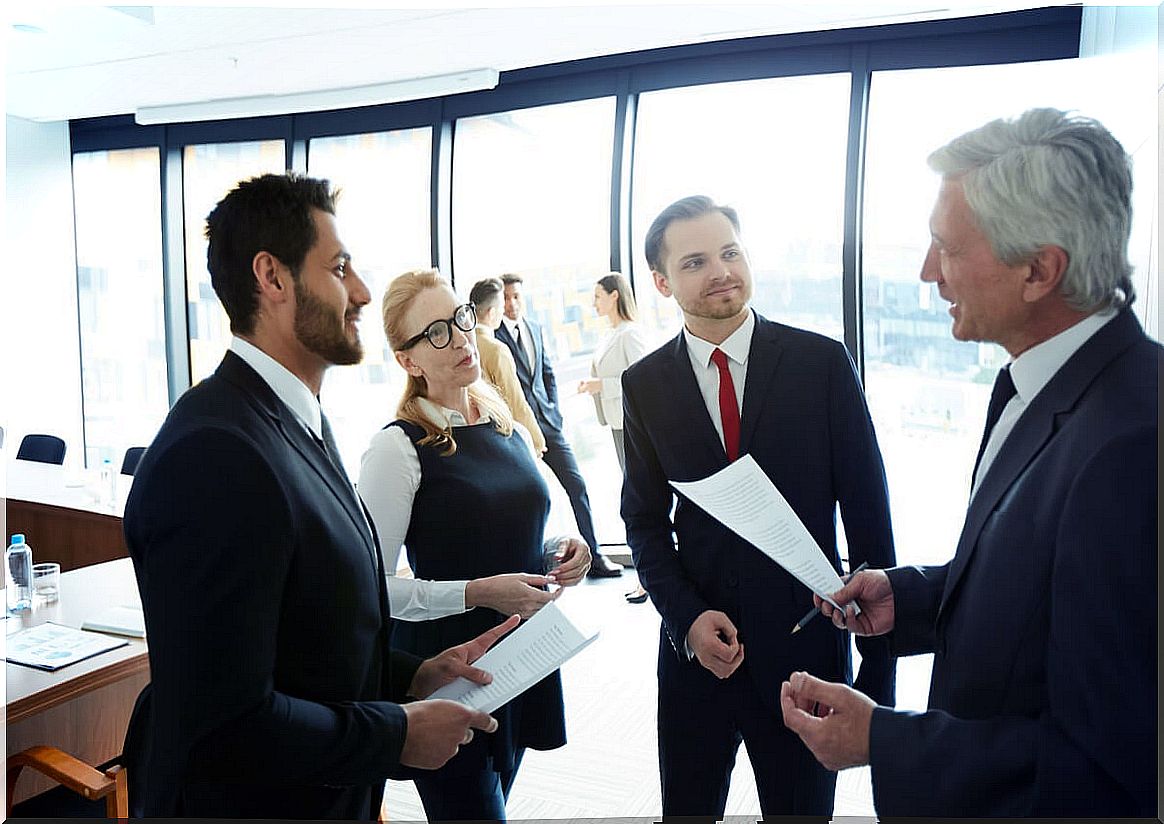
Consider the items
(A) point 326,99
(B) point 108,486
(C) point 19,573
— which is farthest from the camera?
(A) point 326,99

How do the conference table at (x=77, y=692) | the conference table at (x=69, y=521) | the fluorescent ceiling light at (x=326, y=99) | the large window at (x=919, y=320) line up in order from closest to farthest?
1. the conference table at (x=77, y=692)
2. the conference table at (x=69, y=521)
3. the large window at (x=919, y=320)
4. the fluorescent ceiling light at (x=326, y=99)

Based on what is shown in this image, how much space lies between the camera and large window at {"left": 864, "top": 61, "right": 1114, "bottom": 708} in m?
5.27

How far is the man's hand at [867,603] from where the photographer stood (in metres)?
1.62

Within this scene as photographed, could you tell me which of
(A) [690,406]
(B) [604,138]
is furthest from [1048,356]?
(B) [604,138]

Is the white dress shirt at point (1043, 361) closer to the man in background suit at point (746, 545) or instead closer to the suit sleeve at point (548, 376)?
the man in background suit at point (746, 545)

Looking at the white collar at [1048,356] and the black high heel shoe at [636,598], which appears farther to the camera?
the black high heel shoe at [636,598]

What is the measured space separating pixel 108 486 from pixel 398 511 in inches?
123

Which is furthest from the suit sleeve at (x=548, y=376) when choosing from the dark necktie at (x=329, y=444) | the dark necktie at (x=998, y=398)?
the dark necktie at (x=998, y=398)

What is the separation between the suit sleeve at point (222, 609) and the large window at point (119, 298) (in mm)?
8165

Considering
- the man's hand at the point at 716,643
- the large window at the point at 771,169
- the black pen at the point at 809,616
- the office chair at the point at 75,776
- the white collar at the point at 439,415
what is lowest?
the office chair at the point at 75,776

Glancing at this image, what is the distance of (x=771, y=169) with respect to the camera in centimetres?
574

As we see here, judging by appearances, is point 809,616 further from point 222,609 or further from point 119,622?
point 119,622

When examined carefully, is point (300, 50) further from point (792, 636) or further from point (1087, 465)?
point (1087, 465)

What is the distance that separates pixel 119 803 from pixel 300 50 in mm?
4828
